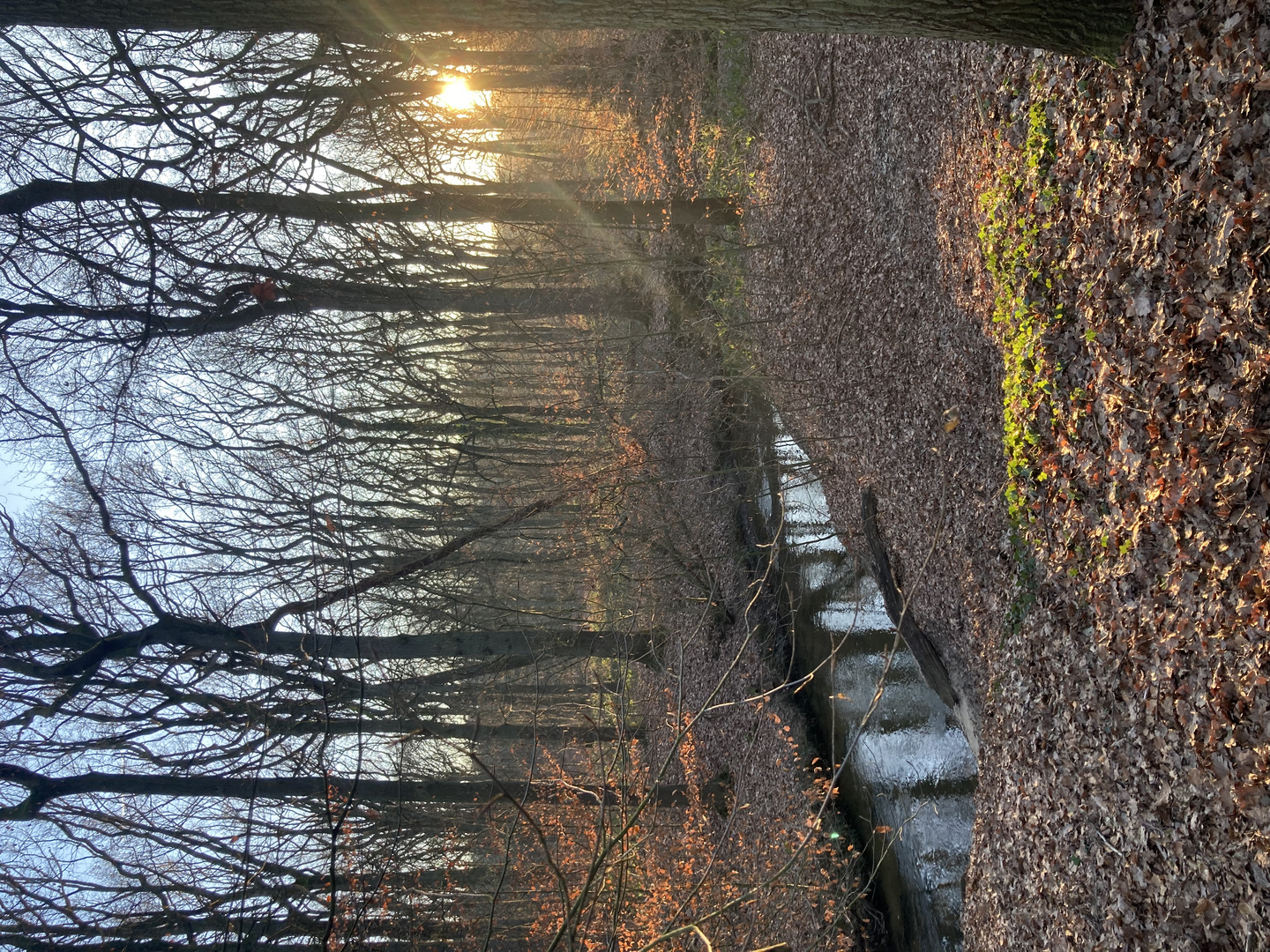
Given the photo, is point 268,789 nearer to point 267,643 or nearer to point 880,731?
point 267,643

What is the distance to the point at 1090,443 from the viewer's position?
5379 mm

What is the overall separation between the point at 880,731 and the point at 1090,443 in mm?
5182

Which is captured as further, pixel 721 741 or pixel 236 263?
pixel 721 741

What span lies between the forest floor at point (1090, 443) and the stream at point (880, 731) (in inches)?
51.0

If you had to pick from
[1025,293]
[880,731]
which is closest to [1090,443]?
[1025,293]

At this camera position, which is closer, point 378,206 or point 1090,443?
point 1090,443

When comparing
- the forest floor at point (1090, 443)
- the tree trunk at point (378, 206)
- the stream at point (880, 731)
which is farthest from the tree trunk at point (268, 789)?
the tree trunk at point (378, 206)

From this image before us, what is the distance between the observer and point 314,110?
9.80 m

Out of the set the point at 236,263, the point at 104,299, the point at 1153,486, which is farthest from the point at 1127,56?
the point at 104,299

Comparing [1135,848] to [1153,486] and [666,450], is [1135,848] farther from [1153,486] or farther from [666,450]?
[666,450]

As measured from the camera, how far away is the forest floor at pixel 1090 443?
161 inches

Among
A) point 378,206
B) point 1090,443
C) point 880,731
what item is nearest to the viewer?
point 1090,443

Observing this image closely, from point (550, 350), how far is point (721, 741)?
6.75 metres

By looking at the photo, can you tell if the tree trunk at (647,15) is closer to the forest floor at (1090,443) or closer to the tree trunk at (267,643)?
the forest floor at (1090,443)
